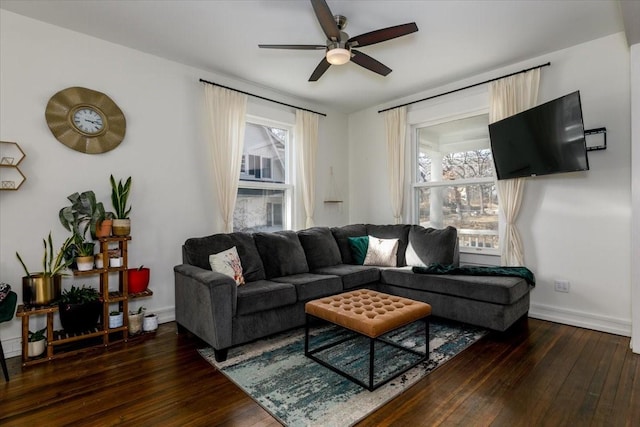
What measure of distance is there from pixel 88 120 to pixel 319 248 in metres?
2.61

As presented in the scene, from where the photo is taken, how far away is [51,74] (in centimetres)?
276

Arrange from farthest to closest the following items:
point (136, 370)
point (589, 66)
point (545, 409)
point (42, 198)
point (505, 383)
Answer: point (589, 66) → point (42, 198) → point (136, 370) → point (505, 383) → point (545, 409)

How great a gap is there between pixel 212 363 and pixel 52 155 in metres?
2.21

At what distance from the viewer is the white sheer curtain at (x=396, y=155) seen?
4555 millimetres

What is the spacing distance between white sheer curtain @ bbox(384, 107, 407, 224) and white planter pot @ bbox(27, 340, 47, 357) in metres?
3.97

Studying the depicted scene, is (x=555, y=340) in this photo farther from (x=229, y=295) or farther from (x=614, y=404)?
(x=229, y=295)

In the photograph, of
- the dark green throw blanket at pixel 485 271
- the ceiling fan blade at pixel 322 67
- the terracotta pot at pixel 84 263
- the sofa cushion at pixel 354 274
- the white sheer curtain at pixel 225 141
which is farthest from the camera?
the white sheer curtain at pixel 225 141

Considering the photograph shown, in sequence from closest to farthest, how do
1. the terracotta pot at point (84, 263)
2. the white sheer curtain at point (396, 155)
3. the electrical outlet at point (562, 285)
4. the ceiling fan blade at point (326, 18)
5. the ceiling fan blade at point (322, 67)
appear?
the ceiling fan blade at point (326, 18), the terracotta pot at point (84, 263), the ceiling fan blade at point (322, 67), the electrical outlet at point (562, 285), the white sheer curtain at point (396, 155)

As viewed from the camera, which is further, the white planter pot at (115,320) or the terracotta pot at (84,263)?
the white planter pot at (115,320)

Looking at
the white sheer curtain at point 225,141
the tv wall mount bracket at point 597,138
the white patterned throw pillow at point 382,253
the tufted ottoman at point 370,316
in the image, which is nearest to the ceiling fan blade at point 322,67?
the white sheer curtain at point 225,141

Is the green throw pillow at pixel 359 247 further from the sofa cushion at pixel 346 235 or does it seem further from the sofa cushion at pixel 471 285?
the sofa cushion at pixel 471 285

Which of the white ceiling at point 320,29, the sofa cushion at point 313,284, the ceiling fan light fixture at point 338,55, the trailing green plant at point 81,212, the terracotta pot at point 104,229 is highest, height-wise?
the white ceiling at point 320,29

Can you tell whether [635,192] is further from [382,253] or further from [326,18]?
[326,18]

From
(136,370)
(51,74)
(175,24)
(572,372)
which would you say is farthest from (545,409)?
(51,74)
